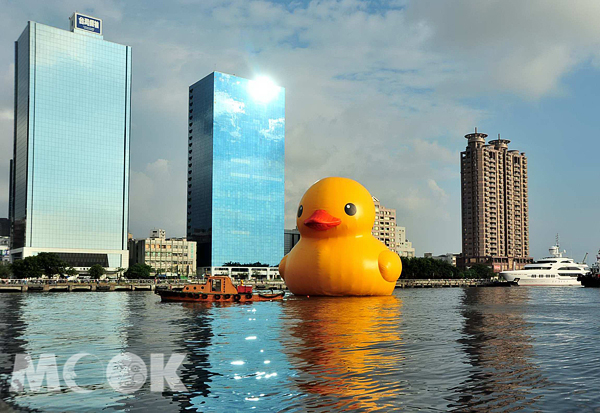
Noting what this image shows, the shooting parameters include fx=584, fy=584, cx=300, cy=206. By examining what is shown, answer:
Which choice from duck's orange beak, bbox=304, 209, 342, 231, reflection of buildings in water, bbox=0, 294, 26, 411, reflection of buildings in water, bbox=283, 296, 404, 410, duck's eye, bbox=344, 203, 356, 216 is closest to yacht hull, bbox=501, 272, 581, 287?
duck's eye, bbox=344, 203, 356, 216

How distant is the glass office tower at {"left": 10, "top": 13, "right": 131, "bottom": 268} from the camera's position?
164000 mm

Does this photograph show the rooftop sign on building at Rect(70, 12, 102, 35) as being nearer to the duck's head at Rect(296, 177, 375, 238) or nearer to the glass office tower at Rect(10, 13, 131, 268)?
the glass office tower at Rect(10, 13, 131, 268)

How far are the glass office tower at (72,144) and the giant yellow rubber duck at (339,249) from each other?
437 ft

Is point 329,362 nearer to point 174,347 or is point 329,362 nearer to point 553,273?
point 174,347

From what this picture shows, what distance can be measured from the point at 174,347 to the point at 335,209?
30102 millimetres

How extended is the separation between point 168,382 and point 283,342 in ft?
28.5

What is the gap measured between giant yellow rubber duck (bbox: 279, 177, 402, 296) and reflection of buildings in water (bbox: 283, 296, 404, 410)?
44.7 feet

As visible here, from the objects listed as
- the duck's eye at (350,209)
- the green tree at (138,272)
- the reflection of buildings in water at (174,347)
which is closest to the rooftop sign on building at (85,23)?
the green tree at (138,272)

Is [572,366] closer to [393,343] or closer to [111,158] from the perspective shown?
[393,343]

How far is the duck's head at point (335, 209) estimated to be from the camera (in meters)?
50.7

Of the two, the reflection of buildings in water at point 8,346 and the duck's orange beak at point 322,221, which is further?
the duck's orange beak at point 322,221

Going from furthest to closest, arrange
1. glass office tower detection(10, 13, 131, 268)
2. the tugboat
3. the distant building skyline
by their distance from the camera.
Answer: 1. the distant building skyline
2. glass office tower detection(10, 13, 131, 268)
3. the tugboat

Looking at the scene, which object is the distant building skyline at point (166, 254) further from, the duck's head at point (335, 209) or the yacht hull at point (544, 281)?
the duck's head at point (335, 209)

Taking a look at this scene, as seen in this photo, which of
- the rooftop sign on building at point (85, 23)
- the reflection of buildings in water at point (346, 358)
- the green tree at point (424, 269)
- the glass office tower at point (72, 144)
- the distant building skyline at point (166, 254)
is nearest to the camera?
the reflection of buildings in water at point (346, 358)
